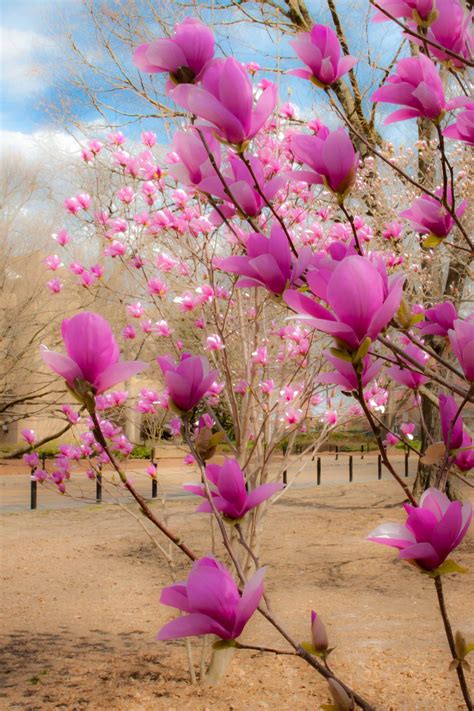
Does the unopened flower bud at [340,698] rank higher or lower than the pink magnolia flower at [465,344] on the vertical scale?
lower

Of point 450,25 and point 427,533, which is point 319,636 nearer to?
point 427,533

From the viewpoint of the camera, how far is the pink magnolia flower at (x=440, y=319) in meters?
1.45

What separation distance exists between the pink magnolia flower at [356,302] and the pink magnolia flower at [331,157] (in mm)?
316

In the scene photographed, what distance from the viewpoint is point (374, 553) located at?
802 cm

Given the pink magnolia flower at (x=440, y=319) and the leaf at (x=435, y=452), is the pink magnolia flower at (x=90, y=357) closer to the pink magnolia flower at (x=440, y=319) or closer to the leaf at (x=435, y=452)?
the leaf at (x=435, y=452)

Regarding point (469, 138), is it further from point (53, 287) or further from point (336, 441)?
point (336, 441)

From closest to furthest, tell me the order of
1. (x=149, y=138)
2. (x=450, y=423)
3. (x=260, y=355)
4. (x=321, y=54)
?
(x=450, y=423) → (x=321, y=54) → (x=260, y=355) → (x=149, y=138)

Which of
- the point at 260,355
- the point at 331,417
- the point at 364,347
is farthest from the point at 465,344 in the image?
the point at 331,417

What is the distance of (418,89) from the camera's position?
126cm

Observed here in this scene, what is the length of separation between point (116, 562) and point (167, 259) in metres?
4.57

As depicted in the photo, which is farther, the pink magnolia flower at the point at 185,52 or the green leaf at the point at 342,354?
the pink magnolia flower at the point at 185,52

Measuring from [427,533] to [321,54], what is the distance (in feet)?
2.92

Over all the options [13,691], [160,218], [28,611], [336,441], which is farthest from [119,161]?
[336,441]

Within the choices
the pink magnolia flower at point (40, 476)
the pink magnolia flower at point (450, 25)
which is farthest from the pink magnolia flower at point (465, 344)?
the pink magnolia flower at point (40, 476)
